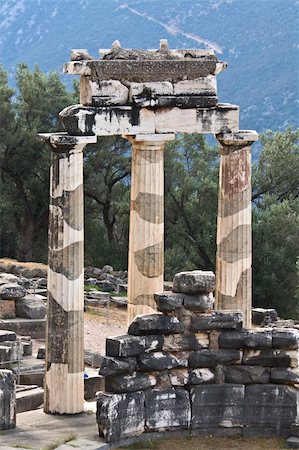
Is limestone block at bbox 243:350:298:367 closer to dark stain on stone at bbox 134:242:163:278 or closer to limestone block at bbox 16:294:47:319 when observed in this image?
dark stain on stone at bbox 134:242:163:278

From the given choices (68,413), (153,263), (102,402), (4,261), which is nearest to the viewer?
(102,402)

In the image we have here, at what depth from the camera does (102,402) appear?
80.6ft

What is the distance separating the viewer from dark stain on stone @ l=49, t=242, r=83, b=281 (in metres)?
26.2

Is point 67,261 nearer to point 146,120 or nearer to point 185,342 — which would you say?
point 185,342

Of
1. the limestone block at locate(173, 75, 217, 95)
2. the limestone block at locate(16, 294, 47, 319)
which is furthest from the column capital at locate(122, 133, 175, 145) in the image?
the limestone block at locate(16, 294, 47, 319)

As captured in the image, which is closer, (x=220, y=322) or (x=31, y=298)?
(x=220, y=322)

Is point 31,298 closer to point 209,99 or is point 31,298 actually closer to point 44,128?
point 209,99

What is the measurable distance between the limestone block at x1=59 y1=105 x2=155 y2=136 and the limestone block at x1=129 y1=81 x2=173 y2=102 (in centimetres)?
31

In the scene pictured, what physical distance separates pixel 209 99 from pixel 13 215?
33.1 m

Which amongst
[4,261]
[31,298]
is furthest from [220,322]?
[4,261]

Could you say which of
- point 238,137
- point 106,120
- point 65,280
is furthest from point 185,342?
point 238,137

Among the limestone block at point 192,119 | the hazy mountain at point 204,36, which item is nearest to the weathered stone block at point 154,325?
the limestone block at point 192,119

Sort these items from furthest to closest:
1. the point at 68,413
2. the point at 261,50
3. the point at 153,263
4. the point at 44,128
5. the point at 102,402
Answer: the point at 261,50
the point at 44,128
the point at 153,263
the point at 68,413
the point at 102,402

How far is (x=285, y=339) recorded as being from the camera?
25766mm
